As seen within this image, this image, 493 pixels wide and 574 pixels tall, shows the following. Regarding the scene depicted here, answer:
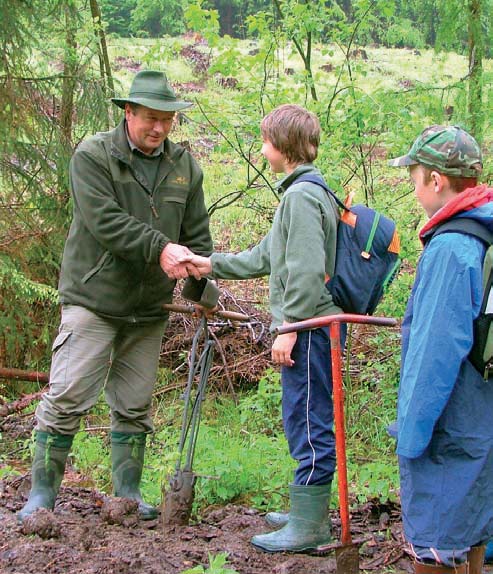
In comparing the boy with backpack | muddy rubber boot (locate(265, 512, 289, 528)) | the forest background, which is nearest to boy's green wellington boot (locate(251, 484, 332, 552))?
the boy with backpack

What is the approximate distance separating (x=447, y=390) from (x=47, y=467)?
247 cm

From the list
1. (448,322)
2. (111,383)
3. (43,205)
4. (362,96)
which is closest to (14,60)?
(43,205)

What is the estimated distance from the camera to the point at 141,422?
473 centimetres

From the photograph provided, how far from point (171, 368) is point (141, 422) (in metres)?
3.35

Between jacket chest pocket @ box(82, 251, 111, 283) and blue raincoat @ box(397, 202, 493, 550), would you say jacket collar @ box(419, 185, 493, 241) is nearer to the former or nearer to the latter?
blue raincoat @ box(397, 202, 493, 550)

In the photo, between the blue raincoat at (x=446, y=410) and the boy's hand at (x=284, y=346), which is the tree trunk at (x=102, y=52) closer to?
the boy's hand at (x=284, y=346)

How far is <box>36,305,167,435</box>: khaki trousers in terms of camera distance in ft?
14.2

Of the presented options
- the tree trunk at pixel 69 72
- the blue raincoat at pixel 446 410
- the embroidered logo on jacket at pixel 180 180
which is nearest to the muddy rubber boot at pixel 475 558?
the blue raincoat at pixel 446 410

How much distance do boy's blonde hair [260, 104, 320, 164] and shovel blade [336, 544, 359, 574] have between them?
197 centimetres

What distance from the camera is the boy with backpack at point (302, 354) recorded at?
3.95 meters

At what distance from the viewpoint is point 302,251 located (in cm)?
382

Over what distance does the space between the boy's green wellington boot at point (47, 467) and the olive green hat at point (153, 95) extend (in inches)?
76.3

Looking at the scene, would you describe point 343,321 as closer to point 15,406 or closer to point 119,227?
point 119,227

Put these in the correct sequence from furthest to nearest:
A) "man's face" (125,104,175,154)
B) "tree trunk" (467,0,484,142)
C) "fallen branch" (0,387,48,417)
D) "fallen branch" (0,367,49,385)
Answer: "fallen branch" (0,367,49,385), "fallen branch" (0,387,48,417), "tree trunk" (467,0,484,142), "man's face" (125,104,175,154)
